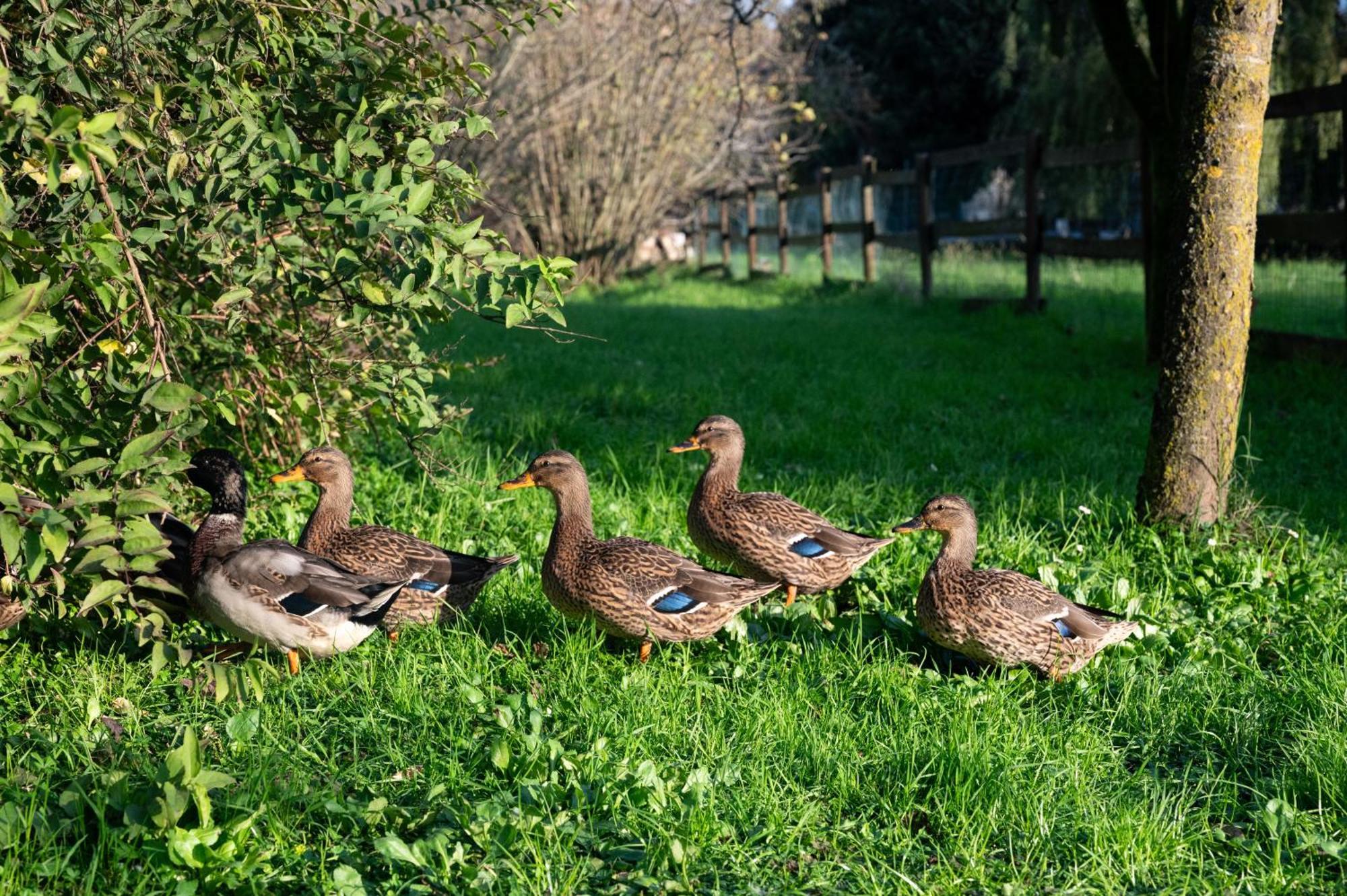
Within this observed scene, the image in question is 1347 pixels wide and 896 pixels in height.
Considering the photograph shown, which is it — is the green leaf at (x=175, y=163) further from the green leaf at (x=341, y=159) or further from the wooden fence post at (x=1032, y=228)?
the wooden fence post at (x=1032, y=228)

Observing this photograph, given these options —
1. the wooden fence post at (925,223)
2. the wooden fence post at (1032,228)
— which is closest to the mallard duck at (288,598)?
the wooden fence post at (1032,228)

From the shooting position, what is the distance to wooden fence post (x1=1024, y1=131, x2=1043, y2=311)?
1434 centimetres

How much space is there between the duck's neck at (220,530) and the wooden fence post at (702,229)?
2258 centimetres

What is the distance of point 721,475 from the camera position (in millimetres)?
5324

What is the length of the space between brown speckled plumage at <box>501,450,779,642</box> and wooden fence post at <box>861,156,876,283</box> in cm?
1555

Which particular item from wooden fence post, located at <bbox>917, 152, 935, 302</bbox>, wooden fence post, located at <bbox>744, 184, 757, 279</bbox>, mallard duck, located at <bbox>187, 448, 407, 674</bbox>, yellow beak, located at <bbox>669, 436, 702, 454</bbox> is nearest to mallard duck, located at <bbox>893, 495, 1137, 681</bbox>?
yellow beak, located at <bbox>669, 436, 702, 454</bbox>

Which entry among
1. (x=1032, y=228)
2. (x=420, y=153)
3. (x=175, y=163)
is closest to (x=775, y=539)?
(x=420, y=153)

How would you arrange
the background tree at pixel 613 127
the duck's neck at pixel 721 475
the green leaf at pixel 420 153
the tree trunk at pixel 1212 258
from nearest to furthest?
the green leaf at pixel 420 153 → the duck's neck at pixel 721 475 → the tree trunk at pixel 1212 258 → the background tree at pixel 613 127

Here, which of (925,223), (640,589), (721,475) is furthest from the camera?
(925,223)

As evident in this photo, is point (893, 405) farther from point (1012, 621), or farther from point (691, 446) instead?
point (1012, 621)

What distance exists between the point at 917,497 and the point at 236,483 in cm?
355

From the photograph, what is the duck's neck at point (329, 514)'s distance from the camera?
4879mm

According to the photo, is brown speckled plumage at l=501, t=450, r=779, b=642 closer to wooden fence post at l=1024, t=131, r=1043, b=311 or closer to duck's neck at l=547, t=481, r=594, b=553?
duck's neck at l=547, t=481, r=594, b=553

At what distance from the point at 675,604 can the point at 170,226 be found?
2.14 metres
